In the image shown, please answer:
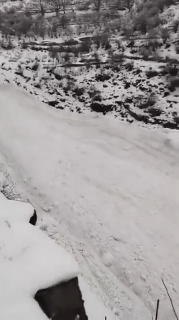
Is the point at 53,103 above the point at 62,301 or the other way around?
above

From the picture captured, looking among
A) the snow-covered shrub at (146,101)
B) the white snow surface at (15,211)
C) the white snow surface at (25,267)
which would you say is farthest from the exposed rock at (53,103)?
the white snow surface at (25,267)

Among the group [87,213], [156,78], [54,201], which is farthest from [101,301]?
[156,78]

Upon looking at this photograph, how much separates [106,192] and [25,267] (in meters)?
4.17

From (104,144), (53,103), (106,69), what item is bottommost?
(104,144)

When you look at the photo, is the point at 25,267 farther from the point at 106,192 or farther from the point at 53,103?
the point at 53,103

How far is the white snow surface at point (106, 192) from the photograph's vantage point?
611 centimetres

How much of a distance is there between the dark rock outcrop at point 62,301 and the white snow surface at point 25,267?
72 mm

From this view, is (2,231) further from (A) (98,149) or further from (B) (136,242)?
(A) (98,149)

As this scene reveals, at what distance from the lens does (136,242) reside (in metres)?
6.78

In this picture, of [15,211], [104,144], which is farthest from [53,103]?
[15,211]

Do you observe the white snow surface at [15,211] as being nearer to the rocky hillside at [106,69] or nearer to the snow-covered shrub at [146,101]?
the rocky hillside at [106,69]

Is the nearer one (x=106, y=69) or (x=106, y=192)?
(x=106, y=192)

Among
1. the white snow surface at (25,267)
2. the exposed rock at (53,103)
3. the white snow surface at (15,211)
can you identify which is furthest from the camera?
the exposed rock at (53,103)

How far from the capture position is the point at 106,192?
26.1 ft
